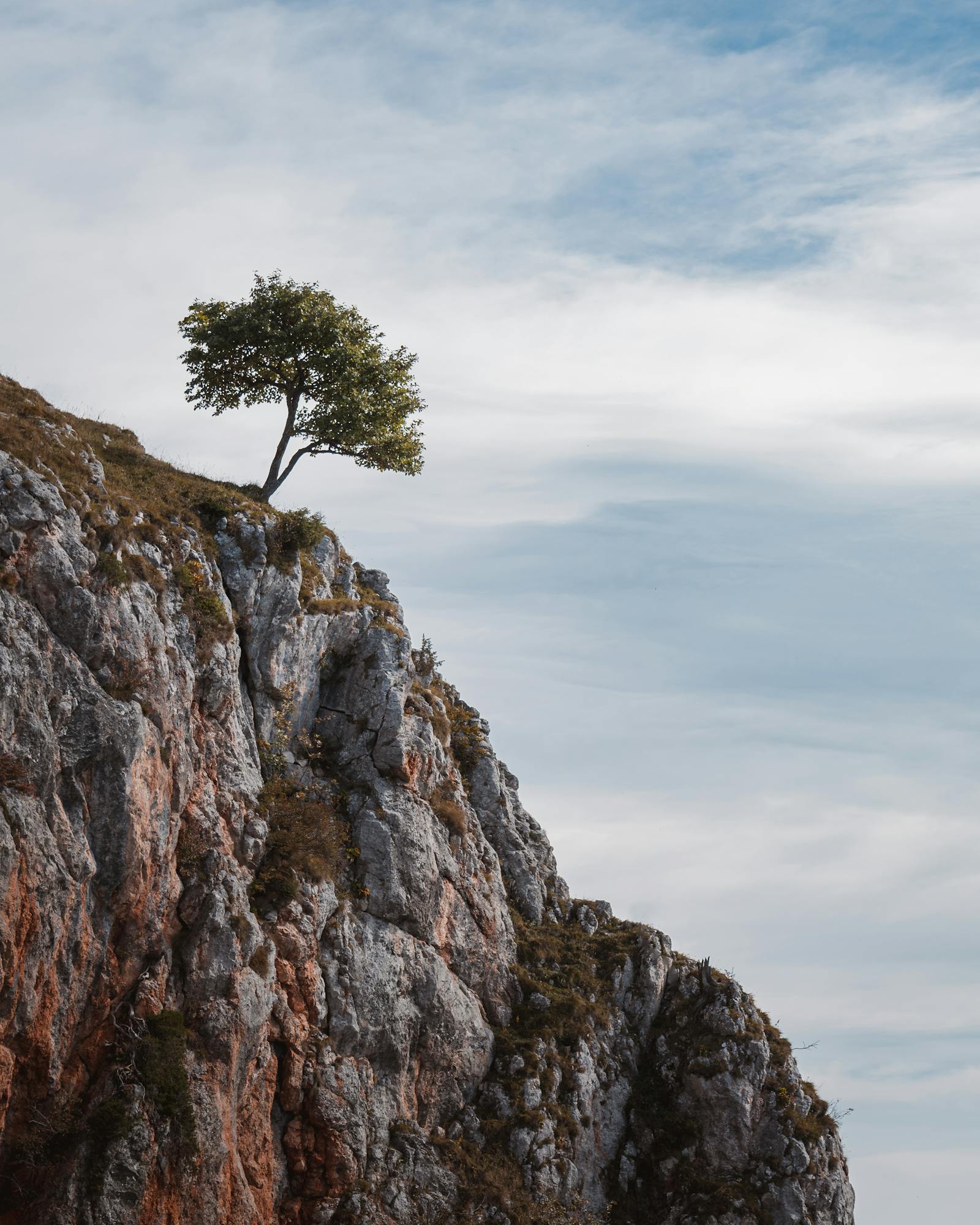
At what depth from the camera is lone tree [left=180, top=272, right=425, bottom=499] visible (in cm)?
5234

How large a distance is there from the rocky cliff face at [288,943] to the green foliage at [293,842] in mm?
117

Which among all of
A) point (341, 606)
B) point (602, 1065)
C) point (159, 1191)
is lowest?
point (159, 1191)

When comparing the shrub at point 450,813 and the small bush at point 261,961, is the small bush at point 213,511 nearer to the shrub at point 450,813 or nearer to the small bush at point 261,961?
the shrub at point 450,813

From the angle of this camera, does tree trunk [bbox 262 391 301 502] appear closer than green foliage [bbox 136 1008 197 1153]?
No

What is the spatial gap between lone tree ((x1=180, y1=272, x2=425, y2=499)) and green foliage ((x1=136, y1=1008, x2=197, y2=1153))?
2636 cm

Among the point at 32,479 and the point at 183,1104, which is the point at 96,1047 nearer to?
the point at 183,1104

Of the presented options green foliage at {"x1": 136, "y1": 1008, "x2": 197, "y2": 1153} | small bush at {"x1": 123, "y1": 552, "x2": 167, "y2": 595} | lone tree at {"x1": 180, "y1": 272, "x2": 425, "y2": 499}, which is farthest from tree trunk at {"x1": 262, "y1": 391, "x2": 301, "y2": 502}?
green foliage at {"x1": 136, "y1": 1008, "x2": 197, "y2": 1153}

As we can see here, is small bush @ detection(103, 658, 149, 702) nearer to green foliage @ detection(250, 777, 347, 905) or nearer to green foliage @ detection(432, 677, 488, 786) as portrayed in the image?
green foliage @ detection(250, 777, 347, 905)

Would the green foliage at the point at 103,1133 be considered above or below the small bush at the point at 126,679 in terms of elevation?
below

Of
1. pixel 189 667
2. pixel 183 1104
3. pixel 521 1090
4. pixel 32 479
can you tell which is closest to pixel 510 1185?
pixel 521 1090

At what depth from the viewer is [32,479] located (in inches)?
1371

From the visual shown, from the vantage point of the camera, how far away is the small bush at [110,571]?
116 feet

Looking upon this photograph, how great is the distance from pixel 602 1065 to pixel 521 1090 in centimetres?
523

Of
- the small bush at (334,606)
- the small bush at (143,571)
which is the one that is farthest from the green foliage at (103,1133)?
the small bush at (334,606)
